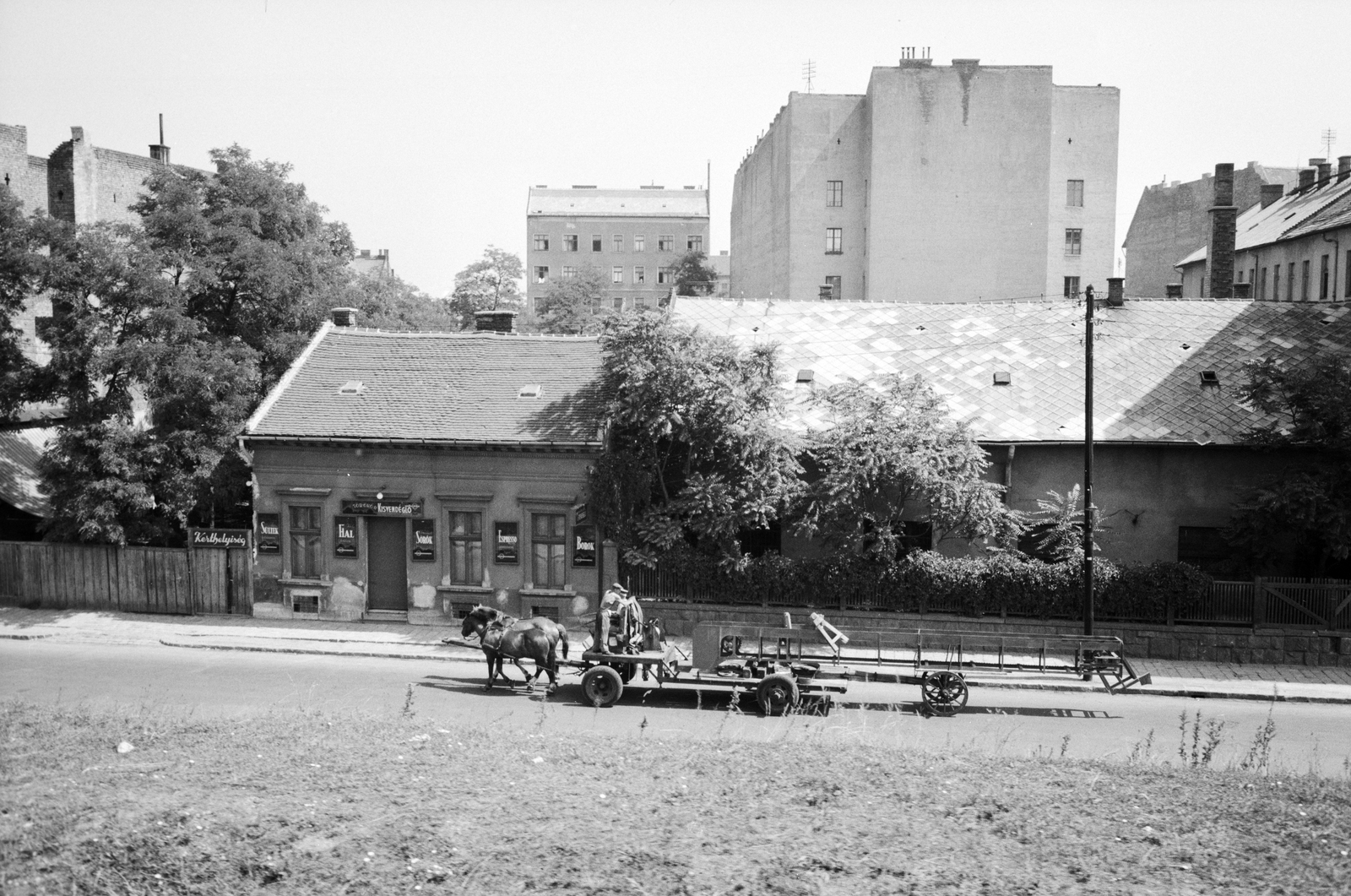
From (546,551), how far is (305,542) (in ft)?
19.4

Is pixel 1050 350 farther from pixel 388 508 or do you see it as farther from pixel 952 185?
pixel 952 185

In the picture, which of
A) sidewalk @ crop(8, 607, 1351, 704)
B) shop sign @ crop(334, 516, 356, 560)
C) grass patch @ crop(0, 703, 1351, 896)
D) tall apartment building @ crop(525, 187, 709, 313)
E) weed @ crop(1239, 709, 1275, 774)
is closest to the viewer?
grass patch @ crop(0, 703, 1351, 896)

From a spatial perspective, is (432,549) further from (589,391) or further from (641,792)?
(641,792)

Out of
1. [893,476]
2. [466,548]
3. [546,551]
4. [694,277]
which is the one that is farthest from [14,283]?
[694,277]

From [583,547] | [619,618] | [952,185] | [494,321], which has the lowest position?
[619,618]

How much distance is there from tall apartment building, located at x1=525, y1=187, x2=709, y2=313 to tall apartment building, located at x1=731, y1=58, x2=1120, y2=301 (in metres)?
46.9

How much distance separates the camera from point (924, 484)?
23.6m

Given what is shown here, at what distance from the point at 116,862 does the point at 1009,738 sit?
1213cm

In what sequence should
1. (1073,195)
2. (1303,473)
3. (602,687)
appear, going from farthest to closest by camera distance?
(1073,195) < (1303,473) < (602,687)

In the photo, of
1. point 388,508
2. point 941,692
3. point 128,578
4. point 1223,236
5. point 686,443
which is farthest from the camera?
point 1223,236

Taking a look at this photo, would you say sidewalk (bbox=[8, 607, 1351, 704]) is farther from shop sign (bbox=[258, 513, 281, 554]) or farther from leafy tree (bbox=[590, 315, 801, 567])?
leafy tree (bbox=[590, 315, 801, 567])

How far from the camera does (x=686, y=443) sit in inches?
970

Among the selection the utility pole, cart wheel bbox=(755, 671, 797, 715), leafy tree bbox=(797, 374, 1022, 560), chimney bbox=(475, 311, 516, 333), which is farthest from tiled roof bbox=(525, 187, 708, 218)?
cart wheel bbox=(755, 671, 797, 715)

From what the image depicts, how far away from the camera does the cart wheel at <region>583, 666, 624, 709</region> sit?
727 inches
